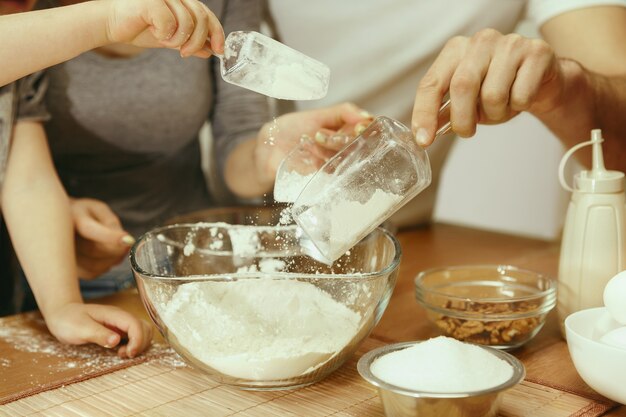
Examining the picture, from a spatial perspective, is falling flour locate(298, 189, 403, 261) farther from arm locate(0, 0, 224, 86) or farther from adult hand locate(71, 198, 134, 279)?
adult hand locate(71, 198, 134, 279)

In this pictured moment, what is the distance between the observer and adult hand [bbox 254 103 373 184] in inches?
42.4

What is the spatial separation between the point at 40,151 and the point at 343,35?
3.08 ft

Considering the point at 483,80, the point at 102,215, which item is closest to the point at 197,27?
the point at 483,80

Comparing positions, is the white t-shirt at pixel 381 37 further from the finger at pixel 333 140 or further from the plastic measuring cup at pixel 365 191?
the plastic measuring cup at pixel 365 191

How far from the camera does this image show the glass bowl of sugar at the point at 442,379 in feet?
2.20

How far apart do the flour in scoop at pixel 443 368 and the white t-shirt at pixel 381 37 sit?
1030mm

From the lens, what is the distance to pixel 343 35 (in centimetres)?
185

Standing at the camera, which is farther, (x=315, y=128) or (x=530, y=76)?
(x=315, y=128)

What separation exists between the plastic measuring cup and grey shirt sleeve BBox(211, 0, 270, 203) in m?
0.84

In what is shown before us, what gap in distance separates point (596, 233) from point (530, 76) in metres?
0.23

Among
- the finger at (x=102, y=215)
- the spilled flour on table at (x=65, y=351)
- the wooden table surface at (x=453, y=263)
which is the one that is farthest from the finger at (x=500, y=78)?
the finger at (x=102, y=215)

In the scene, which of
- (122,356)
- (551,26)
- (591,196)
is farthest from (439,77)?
(551,26)

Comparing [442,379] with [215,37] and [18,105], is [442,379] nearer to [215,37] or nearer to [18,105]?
[215,37]

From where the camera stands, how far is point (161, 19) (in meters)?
0.86
